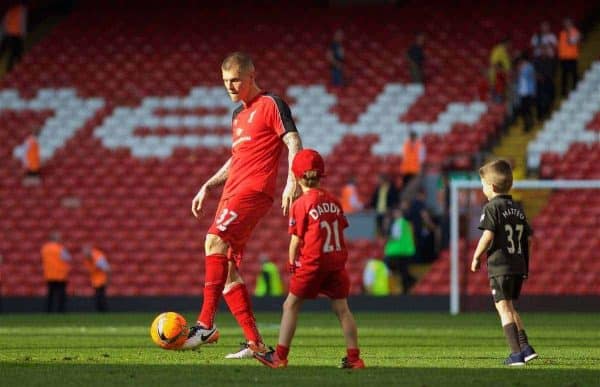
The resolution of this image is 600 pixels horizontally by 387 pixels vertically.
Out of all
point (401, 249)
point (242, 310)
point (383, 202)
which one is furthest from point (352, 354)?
point (383, 202)

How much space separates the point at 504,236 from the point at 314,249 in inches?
66.5

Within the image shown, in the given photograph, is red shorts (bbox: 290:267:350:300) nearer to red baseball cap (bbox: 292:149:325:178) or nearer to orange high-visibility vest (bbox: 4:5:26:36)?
red baseball cap (bbox: 292:149:325:178)

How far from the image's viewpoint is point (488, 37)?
31.0 metres

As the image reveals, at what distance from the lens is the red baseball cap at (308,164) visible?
8836mm

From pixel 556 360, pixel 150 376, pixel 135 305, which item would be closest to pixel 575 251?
pixel 135 305

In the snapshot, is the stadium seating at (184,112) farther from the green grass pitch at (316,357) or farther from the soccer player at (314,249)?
the soccer player at (314,249)

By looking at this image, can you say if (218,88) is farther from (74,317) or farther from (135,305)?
(74,317)

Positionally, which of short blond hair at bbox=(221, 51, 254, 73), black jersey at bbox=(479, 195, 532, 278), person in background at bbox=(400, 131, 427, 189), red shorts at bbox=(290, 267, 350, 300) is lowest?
red shorts at bbox=(290, 267, 350, 300)

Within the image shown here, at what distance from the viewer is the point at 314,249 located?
28.9 feet

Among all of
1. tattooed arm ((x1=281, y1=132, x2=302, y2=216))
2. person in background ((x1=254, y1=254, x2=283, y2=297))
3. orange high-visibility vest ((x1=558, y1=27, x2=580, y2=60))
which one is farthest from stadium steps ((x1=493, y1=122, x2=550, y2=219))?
tattooed arm ((x1=281, y1=132, x2=302, y2=216))

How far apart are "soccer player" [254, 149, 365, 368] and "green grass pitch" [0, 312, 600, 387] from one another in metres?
0.39

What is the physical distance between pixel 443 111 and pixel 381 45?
10.4 ft

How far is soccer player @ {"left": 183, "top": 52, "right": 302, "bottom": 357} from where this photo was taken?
9.97 metres

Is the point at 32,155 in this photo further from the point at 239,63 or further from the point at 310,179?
the point at 310,179
